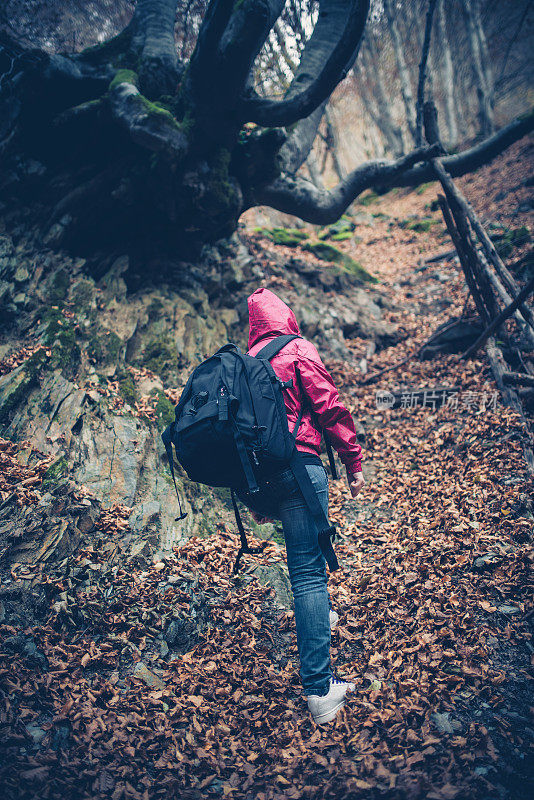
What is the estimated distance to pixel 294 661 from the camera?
10.1ft

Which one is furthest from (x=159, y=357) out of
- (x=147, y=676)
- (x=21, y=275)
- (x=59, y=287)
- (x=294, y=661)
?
(x=294, y=661)

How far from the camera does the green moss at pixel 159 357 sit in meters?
5.57

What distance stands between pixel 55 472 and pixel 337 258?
912cm

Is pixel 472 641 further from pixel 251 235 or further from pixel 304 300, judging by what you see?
pixel 251 235

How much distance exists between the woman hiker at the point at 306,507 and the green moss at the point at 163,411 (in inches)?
92.6

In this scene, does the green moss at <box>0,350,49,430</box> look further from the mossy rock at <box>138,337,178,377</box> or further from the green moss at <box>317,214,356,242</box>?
the green moss at <box>317,214,356,242</box>

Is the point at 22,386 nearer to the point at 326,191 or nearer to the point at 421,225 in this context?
the point at 326,191

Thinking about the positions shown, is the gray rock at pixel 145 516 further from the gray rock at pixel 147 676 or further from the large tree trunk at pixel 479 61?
the large tree trunk at pixel 479 61

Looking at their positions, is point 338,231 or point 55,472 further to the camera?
point 338,231

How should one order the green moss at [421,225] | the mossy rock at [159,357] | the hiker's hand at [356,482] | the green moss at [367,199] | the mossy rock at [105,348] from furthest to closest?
the green moss at [367,199] → the green moss at [421,225] → the mossy rock at [159,357] → the mossy rock at [105,348] → the hiker's hand at [356,482]

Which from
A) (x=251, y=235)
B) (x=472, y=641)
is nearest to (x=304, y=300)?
(x=251, y=235)

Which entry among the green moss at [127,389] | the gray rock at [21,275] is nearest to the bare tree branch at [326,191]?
the gray rock at [21,275]

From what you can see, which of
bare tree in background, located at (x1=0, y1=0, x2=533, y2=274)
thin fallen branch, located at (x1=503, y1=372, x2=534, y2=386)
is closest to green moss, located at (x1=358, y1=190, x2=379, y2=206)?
bare tree in background, located at (x1=0, y1=0, x2=533, y2=274)

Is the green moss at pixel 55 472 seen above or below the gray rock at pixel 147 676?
above
